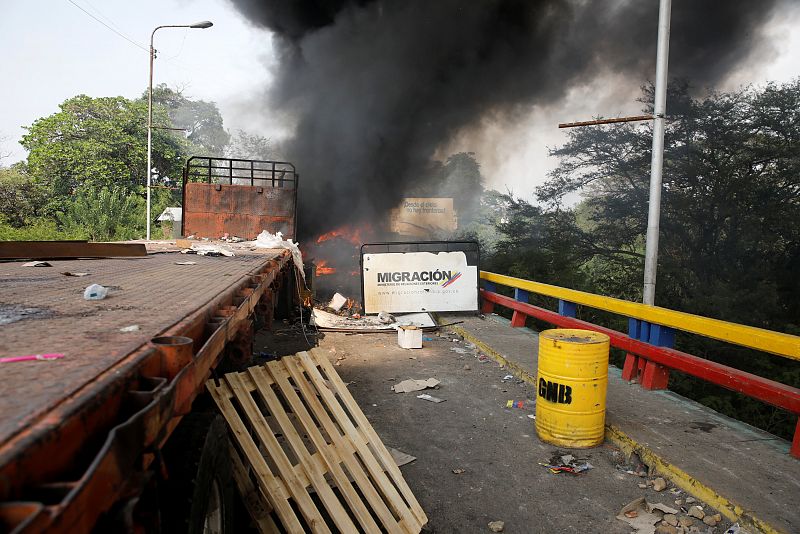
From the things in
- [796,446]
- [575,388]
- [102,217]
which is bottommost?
[796,446]

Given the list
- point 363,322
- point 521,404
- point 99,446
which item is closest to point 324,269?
point 363,322

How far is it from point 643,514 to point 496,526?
38.4 inches

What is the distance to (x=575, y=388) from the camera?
13.4ft

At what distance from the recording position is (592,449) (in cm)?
420

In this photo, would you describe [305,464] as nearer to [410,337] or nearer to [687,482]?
[687,482]

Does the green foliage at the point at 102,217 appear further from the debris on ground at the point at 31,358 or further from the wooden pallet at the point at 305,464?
the debris on ground at the point at 31,358

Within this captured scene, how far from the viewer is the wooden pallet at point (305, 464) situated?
8.39ft

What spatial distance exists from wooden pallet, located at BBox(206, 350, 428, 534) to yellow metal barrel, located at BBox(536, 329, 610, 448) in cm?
164

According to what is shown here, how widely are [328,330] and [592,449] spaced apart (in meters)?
5.58

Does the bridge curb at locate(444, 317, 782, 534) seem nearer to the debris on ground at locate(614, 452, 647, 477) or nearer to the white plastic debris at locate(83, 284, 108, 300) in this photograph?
the debris on ground at locate(614, 452, 647, 477)

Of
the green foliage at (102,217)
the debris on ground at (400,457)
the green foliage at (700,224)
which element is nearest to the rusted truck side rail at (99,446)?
the debris on ground at (400,457)

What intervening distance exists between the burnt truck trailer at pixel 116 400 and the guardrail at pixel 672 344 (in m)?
3.78

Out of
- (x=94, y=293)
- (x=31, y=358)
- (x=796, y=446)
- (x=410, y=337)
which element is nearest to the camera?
(x=31, y=358)

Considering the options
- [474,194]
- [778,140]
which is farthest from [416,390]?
[474,194]
